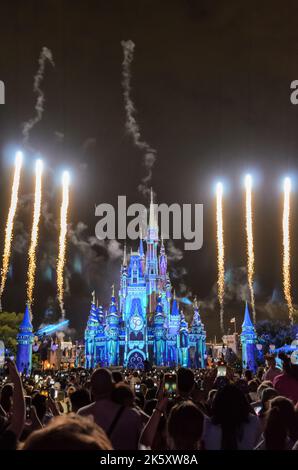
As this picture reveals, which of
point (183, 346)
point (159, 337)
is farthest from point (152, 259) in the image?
point (183, 346)

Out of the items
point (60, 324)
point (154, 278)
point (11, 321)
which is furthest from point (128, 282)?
point (11, 321)

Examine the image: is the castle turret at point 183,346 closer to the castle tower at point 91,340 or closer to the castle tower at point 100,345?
the castle tower at point 100,345

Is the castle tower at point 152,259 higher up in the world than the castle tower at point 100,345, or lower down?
higher up

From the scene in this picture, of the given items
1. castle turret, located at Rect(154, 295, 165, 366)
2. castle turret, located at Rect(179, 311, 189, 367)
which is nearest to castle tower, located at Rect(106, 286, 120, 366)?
castle turret, located at Rect(154, 295, 165, 366)

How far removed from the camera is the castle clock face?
104688 mm

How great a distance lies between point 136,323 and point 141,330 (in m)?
1.96

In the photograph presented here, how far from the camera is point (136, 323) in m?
105

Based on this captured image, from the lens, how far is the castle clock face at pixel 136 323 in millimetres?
104688

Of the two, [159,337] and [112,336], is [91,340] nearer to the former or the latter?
[112,336]

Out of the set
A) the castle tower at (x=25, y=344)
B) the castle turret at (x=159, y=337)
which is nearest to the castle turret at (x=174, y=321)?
the castle turret at (x=159, y=337)

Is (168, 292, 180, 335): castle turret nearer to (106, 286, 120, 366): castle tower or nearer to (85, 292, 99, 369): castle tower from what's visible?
(106, 286, 120, 366): castle tower

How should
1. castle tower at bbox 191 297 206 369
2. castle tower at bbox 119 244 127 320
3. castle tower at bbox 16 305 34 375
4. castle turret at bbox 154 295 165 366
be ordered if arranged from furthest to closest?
castle tower at bbox 119 244 127 320
castle tower at bbox 191 297 206 369
castle turret at bbox 154 295 165 366
castle tower at bbox 16 305 34 375

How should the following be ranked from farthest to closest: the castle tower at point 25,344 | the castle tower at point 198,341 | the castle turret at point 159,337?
1. the castle tower at point 198,341
2. the castle turret at point 159,337
3. the castle tower at point 25,344

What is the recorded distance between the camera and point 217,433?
5566 millimetres
